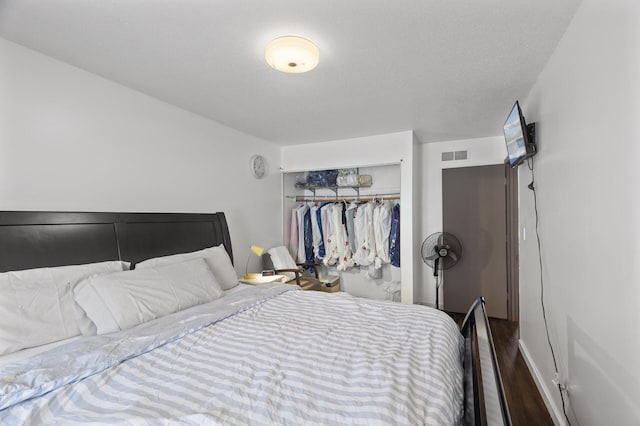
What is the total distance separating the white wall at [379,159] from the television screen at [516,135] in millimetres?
1113

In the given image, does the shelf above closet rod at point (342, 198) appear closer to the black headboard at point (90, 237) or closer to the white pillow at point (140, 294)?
the black headboard at point (90, 237)

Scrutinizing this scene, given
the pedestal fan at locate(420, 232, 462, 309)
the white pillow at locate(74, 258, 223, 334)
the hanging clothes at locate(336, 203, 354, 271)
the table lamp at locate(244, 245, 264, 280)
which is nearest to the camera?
the white pillow at locate(74, 258, 223, 334)

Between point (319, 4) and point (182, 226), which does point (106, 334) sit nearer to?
point (182, 226)

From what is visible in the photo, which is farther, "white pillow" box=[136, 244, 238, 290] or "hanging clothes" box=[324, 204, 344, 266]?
"hanging clothes" box=[324, 204, 344, 266]

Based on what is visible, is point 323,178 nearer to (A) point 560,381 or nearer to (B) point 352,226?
(B) point 352,226

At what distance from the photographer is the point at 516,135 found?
88.3 inches

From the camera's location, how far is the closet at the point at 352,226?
12.8ft

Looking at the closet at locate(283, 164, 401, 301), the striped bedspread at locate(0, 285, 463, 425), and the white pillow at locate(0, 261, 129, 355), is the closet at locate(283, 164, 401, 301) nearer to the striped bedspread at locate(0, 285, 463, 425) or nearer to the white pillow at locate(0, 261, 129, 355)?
the striped bedspread at locate(0, 285, 463, 425)

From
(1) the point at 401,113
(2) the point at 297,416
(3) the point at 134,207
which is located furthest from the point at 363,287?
(2) the point at 297,416

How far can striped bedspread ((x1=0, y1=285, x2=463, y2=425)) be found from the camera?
92cm

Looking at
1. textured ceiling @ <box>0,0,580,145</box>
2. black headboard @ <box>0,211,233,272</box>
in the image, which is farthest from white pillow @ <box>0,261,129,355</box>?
textured ceiling @ <box>0,0,580,145</box>

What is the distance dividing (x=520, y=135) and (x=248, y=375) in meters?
2.32

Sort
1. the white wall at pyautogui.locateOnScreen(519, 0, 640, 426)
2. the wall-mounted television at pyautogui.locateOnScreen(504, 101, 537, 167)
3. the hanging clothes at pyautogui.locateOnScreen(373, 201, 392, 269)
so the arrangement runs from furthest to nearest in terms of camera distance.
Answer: the hanging clothes at pyautogui.locateOnScreen(373, 201, 392, 269)
the wall-mounted television at pyautogui.locateOnScreen(504, 101, 537, 167)
the white wall at pyautogui.locateOnScreen(519, 0, 640, 426)

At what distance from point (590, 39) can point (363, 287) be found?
3.55 m
